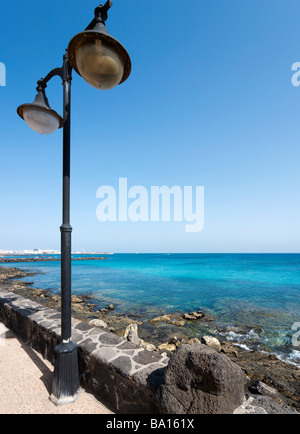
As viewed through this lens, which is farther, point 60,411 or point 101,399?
point 101,399

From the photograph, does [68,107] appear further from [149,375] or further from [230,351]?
[230,351]

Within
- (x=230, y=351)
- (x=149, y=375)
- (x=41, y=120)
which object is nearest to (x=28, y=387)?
(x=149, y=375)

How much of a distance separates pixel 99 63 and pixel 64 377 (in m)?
4.31

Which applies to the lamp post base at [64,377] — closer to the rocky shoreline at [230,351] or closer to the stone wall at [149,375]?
the stone wall at [149,375]

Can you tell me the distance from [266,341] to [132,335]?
20.2 ft

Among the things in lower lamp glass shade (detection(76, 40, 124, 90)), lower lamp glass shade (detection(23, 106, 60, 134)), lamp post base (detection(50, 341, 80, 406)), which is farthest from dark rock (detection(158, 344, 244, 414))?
lower lamp glass shade (detection(23, 106, 60, 134))

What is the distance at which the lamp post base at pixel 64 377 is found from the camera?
10.2ft

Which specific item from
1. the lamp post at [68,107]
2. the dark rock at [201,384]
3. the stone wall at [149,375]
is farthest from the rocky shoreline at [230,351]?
the lamp post at [68,107]

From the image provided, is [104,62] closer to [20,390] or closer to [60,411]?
[60,411]

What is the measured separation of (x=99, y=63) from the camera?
2.41m

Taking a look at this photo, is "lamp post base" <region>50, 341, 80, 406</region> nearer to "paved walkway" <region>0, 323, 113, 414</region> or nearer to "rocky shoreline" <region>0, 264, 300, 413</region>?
"paved walkway" <region>0, 323, 113, 414</region>
